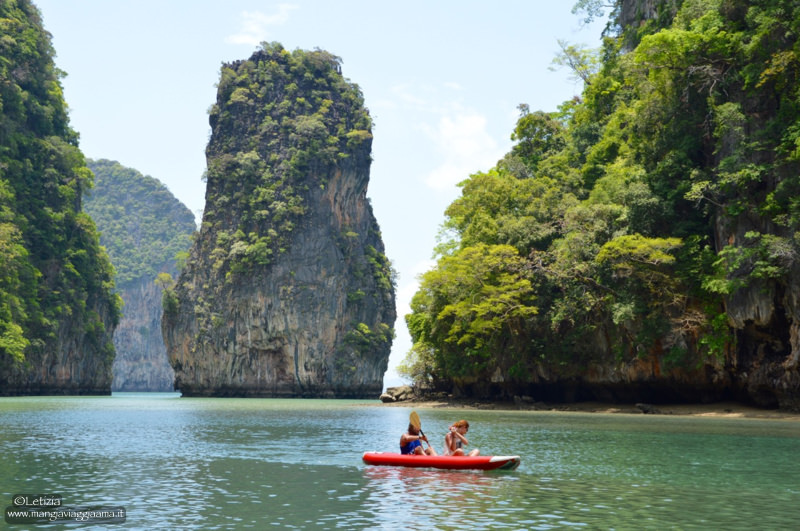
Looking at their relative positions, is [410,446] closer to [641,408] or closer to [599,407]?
[641,408]

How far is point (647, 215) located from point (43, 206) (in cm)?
6309

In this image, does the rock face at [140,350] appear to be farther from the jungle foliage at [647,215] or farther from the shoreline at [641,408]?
the jungle foliage at [647,215]

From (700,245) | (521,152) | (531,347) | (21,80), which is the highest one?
(21,80)

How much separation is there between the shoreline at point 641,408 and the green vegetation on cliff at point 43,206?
4072 centimetres

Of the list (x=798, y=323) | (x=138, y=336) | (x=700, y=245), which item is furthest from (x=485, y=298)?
(x=138, y=336)

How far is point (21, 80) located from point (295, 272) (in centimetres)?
3539

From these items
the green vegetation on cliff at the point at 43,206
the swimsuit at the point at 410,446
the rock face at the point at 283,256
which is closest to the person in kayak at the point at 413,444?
the swimsuit at the point at 410,446

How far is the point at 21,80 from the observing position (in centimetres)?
8050

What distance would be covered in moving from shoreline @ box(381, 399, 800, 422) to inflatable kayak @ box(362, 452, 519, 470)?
71.1 feet

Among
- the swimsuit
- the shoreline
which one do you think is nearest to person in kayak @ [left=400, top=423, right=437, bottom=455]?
the swimsuit

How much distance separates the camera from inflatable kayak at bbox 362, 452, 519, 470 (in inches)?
643

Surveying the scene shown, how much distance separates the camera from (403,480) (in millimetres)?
15641

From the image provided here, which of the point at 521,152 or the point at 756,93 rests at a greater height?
the point at 521,152

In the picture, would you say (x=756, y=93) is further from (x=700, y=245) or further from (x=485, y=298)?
(x=485, y=298)
